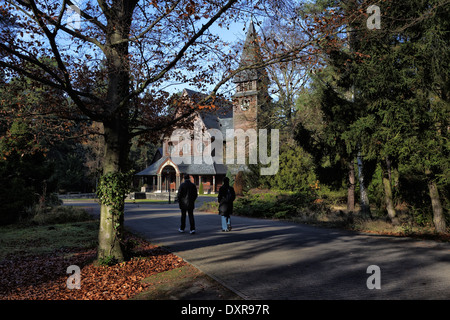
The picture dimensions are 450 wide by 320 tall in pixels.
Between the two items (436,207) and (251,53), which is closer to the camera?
(251,53)

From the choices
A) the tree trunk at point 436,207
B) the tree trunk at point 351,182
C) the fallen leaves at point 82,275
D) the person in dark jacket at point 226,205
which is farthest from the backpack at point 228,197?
the tree trunk at point 436,207

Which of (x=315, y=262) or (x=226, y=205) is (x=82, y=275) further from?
(x=226, y=205)

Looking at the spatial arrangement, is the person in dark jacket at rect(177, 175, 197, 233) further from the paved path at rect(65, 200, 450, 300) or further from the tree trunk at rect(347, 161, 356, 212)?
the tree trunk at rect(347, 161, 356, 212)

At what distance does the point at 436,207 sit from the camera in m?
9.41

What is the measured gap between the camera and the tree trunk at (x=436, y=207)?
9.34 meters

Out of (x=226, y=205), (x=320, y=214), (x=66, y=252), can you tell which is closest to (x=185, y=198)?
(x=226, y=205)

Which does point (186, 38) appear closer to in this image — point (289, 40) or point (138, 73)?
point (138, 73)

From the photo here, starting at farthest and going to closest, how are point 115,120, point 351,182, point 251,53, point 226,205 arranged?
point 351,182
point 226,205
point 251,53
point 115,120

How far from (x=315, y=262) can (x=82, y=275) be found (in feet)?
14.5

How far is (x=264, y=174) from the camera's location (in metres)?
21.9

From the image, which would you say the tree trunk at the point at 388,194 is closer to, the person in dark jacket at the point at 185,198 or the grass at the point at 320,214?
the grass at the point at 320,214

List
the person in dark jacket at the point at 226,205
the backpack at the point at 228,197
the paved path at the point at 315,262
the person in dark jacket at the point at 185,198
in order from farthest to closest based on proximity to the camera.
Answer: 1. the backpack at the point at 228,197
2. the person in dark jacket at the point at 226,205
3. the person in dark jacket at the point at 185,198
4. the paved path at the point at 315,262

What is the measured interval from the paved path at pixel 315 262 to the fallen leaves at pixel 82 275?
729mm

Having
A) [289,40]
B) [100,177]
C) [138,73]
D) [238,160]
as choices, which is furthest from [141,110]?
[238,160]
